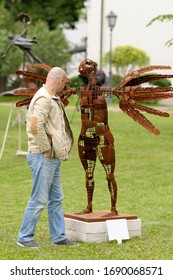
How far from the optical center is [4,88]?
50906mm

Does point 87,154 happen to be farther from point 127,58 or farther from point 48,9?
point 48,9

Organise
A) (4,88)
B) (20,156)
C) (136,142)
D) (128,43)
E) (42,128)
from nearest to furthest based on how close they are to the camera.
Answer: (42,128), (20,156), (136,142), (128,43), (4,88)

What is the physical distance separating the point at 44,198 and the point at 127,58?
34167 mm

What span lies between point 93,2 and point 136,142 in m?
24.1

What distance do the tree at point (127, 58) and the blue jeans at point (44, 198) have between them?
33.8 metres

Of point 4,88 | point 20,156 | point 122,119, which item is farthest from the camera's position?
point 4,88

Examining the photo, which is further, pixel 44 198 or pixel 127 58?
pixel 127 58

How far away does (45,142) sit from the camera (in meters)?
10.4

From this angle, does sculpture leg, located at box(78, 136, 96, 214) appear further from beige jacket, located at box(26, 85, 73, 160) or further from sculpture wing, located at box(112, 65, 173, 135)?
beige jacket, located at box(26, 85, 73, 160)

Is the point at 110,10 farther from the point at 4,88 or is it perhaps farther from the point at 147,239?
the point at 147,239

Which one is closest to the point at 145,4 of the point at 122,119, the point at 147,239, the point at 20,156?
the point at 122,119

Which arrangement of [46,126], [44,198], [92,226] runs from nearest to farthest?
[46,126]
[44,198]
[92,226]

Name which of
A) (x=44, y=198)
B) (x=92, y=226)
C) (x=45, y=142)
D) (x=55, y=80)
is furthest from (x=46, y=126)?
(x=92, y=226)

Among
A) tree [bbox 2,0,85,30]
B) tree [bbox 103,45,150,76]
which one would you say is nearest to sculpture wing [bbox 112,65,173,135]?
tree [bbox 103,45,150,76]
